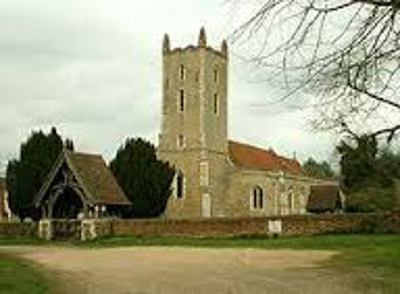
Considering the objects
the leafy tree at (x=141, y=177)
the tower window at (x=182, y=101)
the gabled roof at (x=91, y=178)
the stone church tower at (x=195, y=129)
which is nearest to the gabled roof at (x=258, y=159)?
the stone church tower at (x=195, y=129)

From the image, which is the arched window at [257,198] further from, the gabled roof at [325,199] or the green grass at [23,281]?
the green grass at [23,281]

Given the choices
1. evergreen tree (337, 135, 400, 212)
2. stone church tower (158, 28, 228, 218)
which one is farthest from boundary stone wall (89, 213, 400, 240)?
stone church tower (158, 28, 228, 218)

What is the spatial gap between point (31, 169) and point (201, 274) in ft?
142

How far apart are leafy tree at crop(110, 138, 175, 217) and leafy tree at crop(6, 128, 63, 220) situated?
4.92 m

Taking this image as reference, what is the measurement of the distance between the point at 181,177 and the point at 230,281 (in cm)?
6382

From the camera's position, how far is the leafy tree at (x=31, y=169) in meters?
61.0

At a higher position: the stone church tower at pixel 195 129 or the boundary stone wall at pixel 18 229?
the stone church tower at pixel 195 129

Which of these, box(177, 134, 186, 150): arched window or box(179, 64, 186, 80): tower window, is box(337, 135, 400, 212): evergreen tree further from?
box(179, 64, 186, 80): tower window

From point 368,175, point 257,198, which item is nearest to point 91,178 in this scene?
point 368,175

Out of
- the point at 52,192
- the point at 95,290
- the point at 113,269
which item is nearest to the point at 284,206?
the point at 52,192

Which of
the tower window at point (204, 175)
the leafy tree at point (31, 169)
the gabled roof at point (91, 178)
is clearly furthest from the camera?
the tower window at point (204, 175)

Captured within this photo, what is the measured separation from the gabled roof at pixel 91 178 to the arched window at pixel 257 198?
2919 cm

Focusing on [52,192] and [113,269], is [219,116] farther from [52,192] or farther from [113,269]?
[113,269]

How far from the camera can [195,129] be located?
3187 inches
